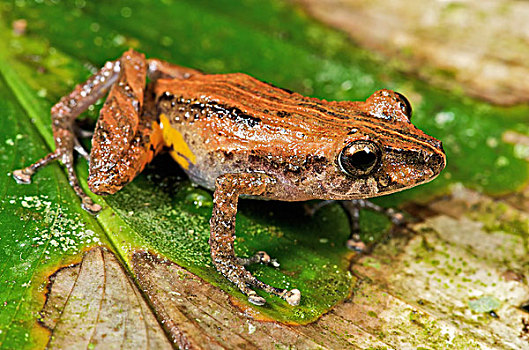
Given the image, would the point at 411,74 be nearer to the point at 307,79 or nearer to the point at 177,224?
the point at 307,79

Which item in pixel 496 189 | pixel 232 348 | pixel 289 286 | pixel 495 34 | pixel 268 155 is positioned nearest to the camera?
pixel 232 348

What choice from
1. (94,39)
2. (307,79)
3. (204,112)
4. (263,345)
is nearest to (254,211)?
(204,112)

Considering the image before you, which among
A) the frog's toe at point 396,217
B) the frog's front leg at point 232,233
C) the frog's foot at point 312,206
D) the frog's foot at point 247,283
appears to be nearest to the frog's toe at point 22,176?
the frog's front leg at point 232,233

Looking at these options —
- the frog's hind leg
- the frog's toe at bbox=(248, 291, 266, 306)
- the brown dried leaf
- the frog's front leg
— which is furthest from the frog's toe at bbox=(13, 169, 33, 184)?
the frog's toe at bbox=(248, 291, 266, 306)

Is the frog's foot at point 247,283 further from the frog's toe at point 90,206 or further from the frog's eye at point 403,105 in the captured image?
the frog's eye at point 403,105

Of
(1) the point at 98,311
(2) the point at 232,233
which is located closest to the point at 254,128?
(2) the point at 232,233

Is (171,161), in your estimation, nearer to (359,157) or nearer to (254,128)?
(254,128)

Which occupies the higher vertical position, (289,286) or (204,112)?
(204,112)
